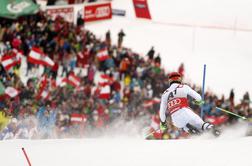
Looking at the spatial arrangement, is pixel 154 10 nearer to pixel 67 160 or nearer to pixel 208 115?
pixel 208 115

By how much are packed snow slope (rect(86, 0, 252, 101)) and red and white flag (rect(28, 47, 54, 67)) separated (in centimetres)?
651

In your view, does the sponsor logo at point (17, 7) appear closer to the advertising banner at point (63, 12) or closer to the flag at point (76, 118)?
the advertising banner at point (63, 12)

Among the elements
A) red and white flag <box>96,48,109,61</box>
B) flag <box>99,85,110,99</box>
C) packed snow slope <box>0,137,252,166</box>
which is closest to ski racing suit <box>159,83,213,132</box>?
packed snow slope <box>0,137,252,166</box>

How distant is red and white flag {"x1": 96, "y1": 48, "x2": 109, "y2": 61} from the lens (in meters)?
22.8

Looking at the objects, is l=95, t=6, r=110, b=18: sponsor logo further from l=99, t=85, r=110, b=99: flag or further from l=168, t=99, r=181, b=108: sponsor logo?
l=168, t=99, r=181, b=108: sponsor logo

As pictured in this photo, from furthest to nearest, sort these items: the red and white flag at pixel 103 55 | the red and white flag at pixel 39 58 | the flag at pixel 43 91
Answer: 1. the red and white flag at pixel 103 55
2. the red and white flag at pixel 39 58
3. the flag at pixel 43 91

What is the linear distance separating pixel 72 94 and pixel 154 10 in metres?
16.1

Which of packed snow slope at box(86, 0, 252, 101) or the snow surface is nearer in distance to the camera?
the snow surface

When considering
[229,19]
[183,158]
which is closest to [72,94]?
[183,158]

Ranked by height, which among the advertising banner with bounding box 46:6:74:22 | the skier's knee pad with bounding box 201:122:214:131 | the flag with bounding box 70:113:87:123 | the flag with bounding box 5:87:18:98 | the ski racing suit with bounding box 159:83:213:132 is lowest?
the flag with bounding box 70:113:87:123

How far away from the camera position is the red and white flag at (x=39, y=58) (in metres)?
21.3

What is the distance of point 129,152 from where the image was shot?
39.9 feet

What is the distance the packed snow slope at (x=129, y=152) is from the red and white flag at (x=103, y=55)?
974cm

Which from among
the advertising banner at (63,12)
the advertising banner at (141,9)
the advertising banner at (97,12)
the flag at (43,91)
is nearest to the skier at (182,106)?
the flag at (43,91)
